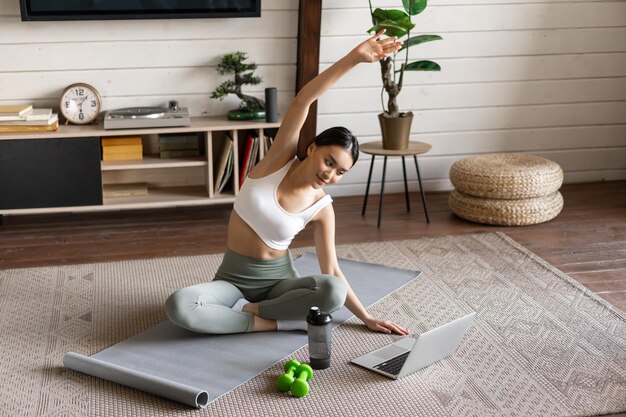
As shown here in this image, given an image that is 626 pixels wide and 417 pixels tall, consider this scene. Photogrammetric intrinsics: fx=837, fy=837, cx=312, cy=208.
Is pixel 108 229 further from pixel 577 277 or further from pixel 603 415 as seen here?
pixel 603 415

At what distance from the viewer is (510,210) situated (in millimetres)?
3863

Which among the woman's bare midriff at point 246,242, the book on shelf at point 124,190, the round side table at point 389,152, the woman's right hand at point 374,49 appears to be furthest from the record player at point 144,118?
the woman's right hand at point 374,49

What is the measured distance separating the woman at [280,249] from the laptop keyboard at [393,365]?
0.69 ft

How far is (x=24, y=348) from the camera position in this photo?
2.63 m

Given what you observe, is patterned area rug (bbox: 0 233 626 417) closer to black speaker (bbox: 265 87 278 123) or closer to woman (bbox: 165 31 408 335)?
woman (bbox: 165 31 408 335)

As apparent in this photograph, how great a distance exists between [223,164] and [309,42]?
70 cm

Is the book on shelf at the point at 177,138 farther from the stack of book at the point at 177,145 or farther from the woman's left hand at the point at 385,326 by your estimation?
the woman's left hand at the point at 385,326

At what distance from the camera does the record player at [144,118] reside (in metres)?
3.74

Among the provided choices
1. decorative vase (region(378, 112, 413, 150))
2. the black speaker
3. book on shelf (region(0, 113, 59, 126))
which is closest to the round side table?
decorative vase (region(378, 112, 413, 150))

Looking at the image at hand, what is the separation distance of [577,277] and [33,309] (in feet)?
6.69

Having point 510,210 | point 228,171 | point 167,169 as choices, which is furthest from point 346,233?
point 167,169

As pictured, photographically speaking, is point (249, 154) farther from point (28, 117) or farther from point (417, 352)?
point (417, 352)

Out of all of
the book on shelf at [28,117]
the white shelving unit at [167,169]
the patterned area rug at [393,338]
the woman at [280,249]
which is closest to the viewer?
the patterned area rug at [393,338]

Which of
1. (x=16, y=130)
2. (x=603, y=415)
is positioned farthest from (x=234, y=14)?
(x=603, y=415)
